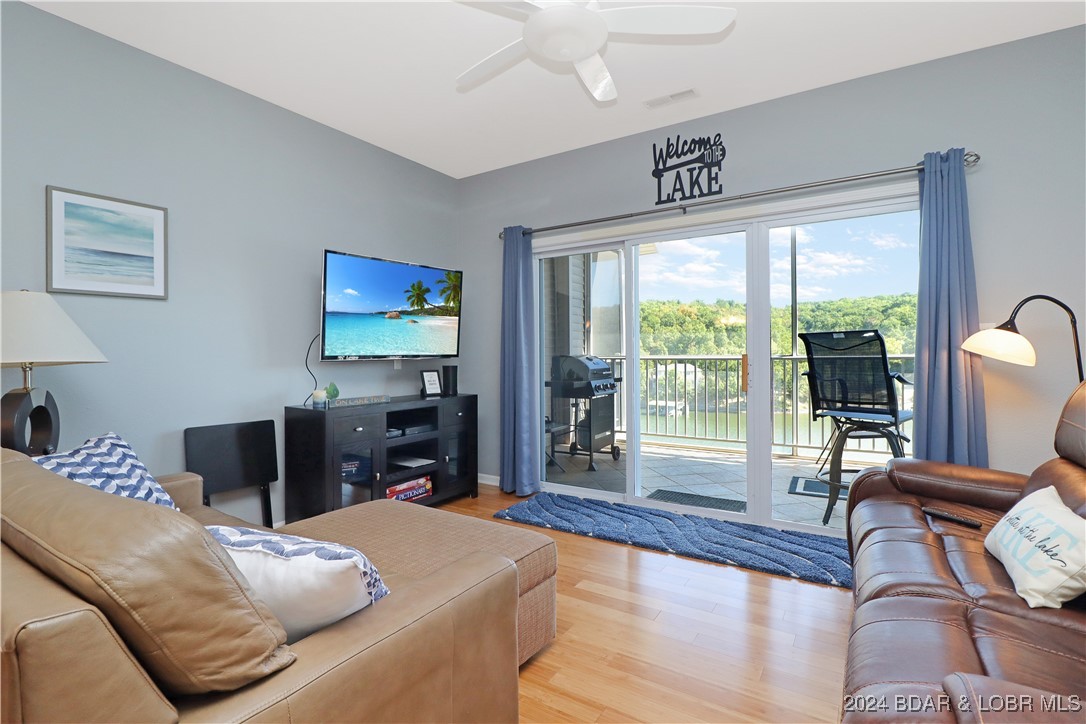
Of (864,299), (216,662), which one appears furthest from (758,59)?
(216,662)

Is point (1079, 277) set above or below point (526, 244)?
below

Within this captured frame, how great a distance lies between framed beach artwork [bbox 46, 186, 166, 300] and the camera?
7.48 ft

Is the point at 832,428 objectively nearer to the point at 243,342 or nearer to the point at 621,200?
the point at 621,200

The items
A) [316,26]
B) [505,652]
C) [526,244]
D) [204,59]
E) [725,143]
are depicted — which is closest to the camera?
[505,652]

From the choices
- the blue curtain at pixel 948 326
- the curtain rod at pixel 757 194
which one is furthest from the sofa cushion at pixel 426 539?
the curtain rod at pixel 757 194

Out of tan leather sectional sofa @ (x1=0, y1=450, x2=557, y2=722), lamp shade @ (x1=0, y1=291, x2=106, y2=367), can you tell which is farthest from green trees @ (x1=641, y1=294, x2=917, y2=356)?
lamp shade @ (x1=0, y1=291, x2=106, y2=367)

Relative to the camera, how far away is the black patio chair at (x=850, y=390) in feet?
9.14

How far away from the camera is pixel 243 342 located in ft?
9.81

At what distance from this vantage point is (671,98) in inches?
121

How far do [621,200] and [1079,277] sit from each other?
95.7 inches

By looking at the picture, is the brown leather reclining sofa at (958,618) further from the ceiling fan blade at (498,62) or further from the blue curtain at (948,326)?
the ceiling fan blade at (498,62)

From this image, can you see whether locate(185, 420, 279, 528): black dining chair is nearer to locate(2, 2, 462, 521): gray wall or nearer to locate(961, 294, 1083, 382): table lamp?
locate(2, 2, 462, 521): gray wall

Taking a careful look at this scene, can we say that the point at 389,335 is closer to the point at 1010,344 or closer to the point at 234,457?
the point at 234,457

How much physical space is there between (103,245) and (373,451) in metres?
1.70
